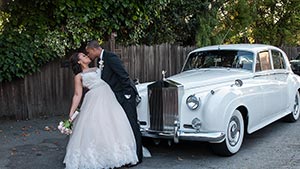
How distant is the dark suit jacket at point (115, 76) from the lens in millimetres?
5348

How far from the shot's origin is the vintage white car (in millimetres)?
5406

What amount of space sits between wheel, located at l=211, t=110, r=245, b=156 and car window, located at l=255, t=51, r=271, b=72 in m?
1.51

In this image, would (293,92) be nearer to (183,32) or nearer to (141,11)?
(141,11)

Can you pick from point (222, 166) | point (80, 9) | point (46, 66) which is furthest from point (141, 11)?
point (222, 166)

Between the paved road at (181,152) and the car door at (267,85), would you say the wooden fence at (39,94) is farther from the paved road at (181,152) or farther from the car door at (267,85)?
the car door at (267,85)

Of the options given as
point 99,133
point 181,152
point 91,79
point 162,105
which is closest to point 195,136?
point 162,105

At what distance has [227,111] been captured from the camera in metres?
5.48

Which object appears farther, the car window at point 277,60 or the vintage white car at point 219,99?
the car window at point 277,60

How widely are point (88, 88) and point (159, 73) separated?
5.93m

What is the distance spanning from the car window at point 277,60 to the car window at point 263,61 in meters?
0.31

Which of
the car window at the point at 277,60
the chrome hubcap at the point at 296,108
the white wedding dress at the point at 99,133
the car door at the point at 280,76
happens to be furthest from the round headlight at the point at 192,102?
the chrome hubcap at the point at 296,108

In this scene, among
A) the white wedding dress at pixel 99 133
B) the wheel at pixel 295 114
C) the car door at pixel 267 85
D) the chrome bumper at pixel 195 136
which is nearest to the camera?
the white wedding dress at pixel 99 133

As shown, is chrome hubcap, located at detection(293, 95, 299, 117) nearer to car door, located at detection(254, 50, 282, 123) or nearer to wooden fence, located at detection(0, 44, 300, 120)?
car door, located at detection(254, 50, 282, 123)

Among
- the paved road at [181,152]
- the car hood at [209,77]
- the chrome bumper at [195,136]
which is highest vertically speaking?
the car hood at [209,77]
